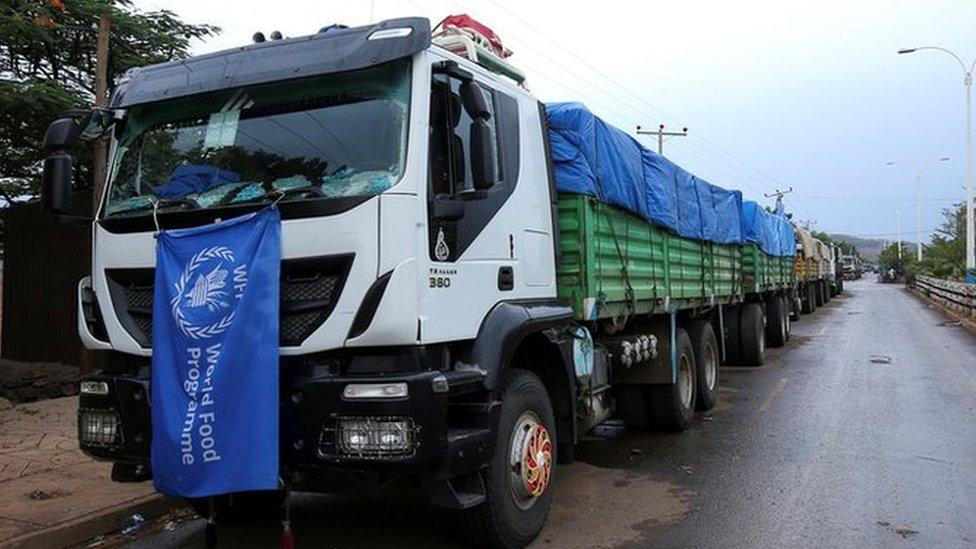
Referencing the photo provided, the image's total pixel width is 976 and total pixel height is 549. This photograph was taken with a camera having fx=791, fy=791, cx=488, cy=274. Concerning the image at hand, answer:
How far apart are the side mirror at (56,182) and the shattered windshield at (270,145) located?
0.78 feet

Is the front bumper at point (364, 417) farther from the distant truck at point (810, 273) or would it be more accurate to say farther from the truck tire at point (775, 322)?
the distant truck at point (810, 273)

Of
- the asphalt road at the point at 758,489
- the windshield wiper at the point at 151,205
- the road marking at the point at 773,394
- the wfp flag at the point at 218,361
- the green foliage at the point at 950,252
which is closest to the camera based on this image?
the wfp flag at the point at 218,361

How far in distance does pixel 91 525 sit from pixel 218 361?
89.2 inches

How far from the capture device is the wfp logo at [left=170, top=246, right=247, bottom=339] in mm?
3838

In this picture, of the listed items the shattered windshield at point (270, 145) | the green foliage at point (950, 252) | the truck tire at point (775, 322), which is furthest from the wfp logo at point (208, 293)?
the green foliage at point (950, 252)

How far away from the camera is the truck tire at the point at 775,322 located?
1630 cm

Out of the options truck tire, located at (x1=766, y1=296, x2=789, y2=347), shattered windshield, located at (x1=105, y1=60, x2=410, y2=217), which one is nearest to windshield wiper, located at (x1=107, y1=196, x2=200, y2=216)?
shattered windshield, located at (x1=105, y1=60, x2=410, y2=217)

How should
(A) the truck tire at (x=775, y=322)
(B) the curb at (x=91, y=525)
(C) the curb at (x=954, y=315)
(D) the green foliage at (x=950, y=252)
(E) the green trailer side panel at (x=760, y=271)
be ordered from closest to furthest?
1. (B) the curb at (x=91, y=525)
2. (E) the green trailer side panel at (x=760, y=271)
3. (A) the truck tire at (x=775, y=322)
4. (C) the curb at (x=954, y=315)
5. (D) the green foliage at (x=950, y=252)

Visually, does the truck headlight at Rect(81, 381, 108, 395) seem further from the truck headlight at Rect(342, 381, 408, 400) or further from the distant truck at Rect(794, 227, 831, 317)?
the distant truck at Rect(794, 227, 831, 317)

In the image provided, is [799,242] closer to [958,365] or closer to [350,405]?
[958,365]

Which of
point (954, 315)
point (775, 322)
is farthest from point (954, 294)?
point (775, 322)

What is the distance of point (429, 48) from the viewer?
404cm

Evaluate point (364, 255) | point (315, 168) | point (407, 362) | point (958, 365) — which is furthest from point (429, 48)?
point (958, 365)

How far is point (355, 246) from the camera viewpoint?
3684 mm
